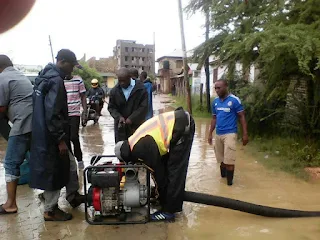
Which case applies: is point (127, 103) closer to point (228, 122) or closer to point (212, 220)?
point (228, 122)

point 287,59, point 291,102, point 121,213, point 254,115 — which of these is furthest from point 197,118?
point 121,213

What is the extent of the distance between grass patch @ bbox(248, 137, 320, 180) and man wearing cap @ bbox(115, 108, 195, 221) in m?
2.62

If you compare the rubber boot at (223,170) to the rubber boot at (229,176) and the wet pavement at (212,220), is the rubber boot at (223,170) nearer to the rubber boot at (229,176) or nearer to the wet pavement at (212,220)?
the wet pavement at (212,220)

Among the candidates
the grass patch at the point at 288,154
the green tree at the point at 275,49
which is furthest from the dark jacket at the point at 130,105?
the grass patch at the point at 288,154

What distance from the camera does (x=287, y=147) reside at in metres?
6.38

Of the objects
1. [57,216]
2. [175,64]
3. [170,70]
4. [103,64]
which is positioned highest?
[103,64]

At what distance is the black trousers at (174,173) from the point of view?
3.32m

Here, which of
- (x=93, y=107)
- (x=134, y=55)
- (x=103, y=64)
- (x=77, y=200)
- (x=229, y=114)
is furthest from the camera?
(x=134, y=55)

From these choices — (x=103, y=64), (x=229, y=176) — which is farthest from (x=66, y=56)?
(x=103, y=64)

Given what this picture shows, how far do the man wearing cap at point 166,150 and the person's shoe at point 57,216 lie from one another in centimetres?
91

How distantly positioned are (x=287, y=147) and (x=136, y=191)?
4071mm

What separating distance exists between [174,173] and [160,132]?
1.43 ft

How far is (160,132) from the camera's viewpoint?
3273 mm

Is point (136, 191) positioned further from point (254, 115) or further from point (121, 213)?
point (254, 115)
